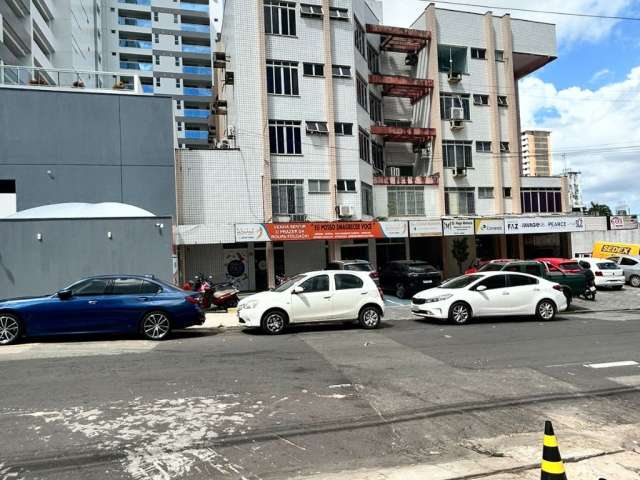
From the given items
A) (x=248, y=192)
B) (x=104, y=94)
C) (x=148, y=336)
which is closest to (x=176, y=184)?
(x=248, y=192)

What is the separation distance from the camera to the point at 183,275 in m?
24.1

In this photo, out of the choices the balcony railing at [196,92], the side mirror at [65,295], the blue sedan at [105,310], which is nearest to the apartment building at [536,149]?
the balcony railing at [196,92]

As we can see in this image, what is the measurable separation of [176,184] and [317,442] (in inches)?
820

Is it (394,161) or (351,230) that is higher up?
(394,161)

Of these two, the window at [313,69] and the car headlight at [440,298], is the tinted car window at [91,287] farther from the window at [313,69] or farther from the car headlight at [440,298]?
the window at [313,69]

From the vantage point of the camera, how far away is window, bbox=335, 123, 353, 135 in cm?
2742

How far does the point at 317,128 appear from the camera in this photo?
26.7m

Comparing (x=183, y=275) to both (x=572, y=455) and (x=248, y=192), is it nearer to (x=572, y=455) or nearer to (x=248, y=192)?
(x=248, y=192)

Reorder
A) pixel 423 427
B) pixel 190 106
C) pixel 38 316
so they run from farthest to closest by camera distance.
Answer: pixel 190 106, pixel 38 316, pixel 423 427

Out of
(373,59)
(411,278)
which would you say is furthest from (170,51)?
(411,278)

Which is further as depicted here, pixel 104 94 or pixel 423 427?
pixel 104 94

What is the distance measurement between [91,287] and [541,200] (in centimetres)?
3117

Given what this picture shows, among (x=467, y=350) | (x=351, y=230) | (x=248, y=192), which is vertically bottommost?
(x=467, y=350)

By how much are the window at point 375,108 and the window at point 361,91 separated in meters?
1.32
